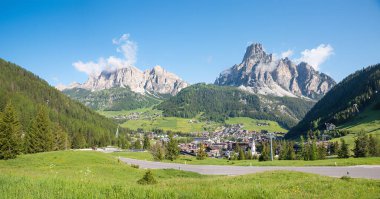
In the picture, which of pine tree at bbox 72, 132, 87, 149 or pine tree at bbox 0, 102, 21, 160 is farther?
pine tree at bbox 72, 132, 87, 149

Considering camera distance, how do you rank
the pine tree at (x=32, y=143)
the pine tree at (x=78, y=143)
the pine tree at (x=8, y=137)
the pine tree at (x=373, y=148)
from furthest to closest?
1. the pine tree at (x=78, y=143)
2. the pine tree at (x=373, y=148)
3. the pine tree at (x=32, y=143)
4. the pine tree at (x=8, y=137)

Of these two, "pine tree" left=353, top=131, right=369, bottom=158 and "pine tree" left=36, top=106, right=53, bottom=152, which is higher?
"pine tree" left=36, top=106, right=53, bottom=152

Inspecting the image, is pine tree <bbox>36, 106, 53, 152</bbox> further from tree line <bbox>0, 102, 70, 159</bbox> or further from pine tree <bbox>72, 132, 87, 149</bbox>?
pine tree <bbox>72, 132, 87, 149</bbox>

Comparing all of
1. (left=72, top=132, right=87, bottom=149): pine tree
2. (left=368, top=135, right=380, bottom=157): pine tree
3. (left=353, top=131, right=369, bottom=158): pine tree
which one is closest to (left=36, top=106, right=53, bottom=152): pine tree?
(left=72, top=132, right=87, bottom=149): pine tree

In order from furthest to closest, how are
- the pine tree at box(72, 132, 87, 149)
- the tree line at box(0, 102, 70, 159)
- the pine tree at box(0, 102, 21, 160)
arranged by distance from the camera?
the pine tree at box(72, 132, 87, 149), the tree line at box(0, 102, 70, 159), the pine tree at box(0, 102, 21, 160)

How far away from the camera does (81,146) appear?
146 metres

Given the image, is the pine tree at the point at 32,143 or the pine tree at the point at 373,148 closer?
the pine tree at the point at 32,143

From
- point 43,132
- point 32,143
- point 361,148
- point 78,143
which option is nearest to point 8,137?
point 32,143

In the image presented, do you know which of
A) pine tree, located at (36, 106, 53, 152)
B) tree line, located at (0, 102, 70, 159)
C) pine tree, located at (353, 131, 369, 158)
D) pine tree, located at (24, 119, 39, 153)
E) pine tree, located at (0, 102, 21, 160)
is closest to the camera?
pine tree, located at (0, 102, 21, 160)

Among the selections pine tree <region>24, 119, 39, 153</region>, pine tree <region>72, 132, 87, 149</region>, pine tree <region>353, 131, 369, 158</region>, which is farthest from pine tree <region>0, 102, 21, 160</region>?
pine tree <region>72, 132, 87, 149</region>

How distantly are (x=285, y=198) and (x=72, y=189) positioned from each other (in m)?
7.53

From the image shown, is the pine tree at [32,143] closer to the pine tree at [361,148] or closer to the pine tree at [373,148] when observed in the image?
the pine tree at [361,148]

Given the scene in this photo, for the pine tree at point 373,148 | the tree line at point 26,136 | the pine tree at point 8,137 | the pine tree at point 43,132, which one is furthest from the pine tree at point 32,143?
the pine tree at point 373,148

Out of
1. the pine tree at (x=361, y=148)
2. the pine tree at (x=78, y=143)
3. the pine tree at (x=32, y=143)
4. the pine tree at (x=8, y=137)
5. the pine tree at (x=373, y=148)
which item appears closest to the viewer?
the pine tree at (x=8, y=137)
